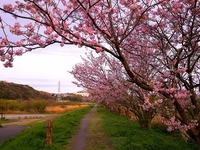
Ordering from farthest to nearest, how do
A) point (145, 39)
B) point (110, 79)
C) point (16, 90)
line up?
point (16, 90)
point (110, 79)
point (145, 39)

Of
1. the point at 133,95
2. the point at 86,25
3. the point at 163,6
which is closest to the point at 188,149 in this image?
the point at 133,95

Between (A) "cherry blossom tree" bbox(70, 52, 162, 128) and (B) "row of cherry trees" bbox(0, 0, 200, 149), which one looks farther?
(A) "cherry blossom tree" bbox(70, 52, 162, 128)

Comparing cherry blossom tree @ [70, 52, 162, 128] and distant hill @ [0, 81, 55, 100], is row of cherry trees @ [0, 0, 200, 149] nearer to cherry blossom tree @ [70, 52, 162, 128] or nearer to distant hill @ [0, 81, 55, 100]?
cherry blossom tree @ [70, 52, 162, 128]

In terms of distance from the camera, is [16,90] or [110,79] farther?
[16,90]

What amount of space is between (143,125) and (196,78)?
28.3 feet

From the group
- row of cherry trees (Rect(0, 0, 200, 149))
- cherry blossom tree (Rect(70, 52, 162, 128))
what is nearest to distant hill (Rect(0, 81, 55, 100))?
cherry blossom tree (Rect(70, 52, 162, 128))

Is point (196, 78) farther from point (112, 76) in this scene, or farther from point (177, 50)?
point (112, 76)

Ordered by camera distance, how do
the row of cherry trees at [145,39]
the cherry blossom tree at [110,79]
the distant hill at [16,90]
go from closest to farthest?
the row of cherry trees at [145,39] < the cherry blossom tree at [110,79] < the distant hill at [16,90]

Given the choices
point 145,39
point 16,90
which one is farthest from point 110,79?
point 16,90

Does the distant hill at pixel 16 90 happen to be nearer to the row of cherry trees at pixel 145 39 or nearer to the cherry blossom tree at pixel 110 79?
the cherry blossom tree at pixel 110 79

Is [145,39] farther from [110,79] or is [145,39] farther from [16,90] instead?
[16,90]

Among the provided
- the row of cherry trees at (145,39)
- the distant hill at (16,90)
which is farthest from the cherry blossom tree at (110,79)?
the distant hill at (16,90)

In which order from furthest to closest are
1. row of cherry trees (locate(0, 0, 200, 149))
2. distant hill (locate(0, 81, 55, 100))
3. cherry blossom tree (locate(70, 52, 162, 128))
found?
distant hill (locate(0, 81, 55, 100)), cherry blossom tree (locate(70, 52, 162, 128)), row of cherry trees (locate(0, 0, 200, 149))

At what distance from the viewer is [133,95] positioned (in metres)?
12.0
